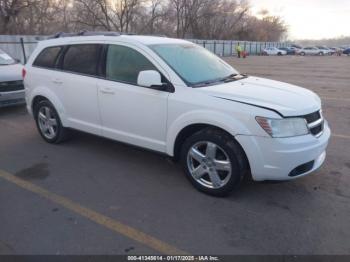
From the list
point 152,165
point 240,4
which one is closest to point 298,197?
point 152,165

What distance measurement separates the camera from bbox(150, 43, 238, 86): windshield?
13.4 ft

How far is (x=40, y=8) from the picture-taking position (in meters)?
36.8

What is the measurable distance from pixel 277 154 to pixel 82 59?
127 inches

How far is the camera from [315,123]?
12.0 feet

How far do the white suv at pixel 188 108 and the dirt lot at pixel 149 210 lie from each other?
39 cm

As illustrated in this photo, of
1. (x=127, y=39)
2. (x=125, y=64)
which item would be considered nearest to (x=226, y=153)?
(x=125, y=64)

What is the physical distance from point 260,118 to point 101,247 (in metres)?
1.98

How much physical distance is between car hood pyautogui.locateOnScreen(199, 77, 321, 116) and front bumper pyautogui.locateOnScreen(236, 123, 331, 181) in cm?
31

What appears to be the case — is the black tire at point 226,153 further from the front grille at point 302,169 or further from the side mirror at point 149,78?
the side mirror at point 149,78

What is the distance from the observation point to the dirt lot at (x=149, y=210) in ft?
9.82

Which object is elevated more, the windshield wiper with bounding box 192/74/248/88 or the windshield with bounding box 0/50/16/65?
the windshield with bounding box 0/50/16/65

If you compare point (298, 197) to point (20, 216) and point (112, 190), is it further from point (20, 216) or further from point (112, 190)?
point (20, 216)

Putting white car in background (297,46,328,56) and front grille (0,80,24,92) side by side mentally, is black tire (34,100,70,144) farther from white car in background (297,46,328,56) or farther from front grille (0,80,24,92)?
white car in background (297,46,328,56)

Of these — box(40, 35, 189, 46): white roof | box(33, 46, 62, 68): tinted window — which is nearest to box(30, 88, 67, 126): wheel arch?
box(33, 46, 62, 68): tinted window
